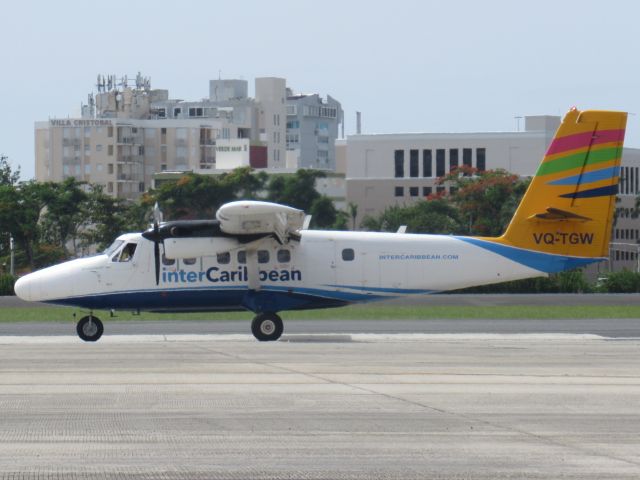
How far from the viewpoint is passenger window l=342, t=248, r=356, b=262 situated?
2836 cm

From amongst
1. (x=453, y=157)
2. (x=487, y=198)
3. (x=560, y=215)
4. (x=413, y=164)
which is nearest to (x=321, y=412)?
(x=560, y=215)

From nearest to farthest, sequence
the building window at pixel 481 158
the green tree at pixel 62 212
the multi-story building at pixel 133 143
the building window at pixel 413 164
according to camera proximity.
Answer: the green tree at pixel 62 212, the building window at pixel 481 158, the building window at pixel 413 164, the multi-story building at pixel 133 143

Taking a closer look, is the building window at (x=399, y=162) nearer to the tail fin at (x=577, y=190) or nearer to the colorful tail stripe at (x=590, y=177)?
the tail fin at (x=577, y=190)

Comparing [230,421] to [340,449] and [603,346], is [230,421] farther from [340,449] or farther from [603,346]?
[603,346]

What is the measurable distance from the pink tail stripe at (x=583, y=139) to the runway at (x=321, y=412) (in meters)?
5.32

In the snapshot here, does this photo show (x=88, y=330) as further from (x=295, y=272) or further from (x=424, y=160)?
(x=424, y=160)

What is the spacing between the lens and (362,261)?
28359 millimetres

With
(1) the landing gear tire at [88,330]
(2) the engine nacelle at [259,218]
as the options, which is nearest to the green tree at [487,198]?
(2) the engine nacelle at [259,218]

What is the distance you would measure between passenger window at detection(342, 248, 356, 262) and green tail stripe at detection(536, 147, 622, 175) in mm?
4558

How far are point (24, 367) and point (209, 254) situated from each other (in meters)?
7.36

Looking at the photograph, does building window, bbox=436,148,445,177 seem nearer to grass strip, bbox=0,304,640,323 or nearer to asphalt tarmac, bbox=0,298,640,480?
grass strip, bbox=0,304,640,323

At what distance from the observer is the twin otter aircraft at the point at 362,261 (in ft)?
92.0

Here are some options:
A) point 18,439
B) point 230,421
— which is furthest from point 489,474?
point 18,439

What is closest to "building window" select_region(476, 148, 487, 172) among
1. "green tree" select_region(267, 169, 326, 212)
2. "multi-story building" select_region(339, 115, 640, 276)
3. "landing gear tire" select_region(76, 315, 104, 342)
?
"multi-story building" select_region(339, 115, 640, 276)
